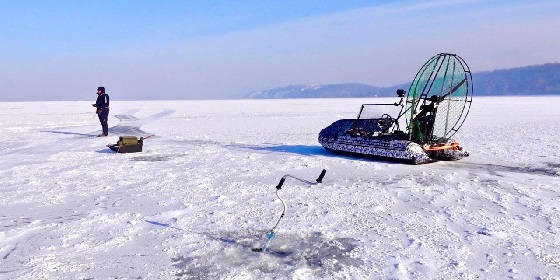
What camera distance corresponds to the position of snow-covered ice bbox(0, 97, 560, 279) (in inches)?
169

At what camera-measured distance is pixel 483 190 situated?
7.19m

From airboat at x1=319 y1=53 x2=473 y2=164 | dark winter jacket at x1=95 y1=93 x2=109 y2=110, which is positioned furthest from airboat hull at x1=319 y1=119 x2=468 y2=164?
dark winter jacket at x1=95 y1=93 x2=109 y2=110

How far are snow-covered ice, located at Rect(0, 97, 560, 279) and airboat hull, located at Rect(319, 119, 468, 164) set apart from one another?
0.89 ft

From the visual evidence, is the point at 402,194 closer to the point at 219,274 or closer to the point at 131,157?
the point at 219,274

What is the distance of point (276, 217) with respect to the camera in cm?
582

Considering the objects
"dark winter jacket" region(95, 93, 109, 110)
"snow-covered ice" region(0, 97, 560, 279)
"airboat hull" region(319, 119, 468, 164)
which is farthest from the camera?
"dark winter jacket" region(95, 93, 109, 110)

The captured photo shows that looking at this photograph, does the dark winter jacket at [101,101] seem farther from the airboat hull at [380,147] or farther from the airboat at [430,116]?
the airboat at [430,116]

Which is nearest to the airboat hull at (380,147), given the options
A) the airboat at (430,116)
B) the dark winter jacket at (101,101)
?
the airboat at (430,116)

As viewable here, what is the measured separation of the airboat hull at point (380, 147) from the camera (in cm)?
948

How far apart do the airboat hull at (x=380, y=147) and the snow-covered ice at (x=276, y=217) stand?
0.27 metres

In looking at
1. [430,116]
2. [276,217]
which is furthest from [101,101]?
[276,217]

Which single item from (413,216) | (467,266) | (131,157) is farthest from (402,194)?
(131,157)

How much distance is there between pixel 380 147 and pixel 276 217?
4869 millimetres

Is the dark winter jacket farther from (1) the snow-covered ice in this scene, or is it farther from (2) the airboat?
(2) the airboat
